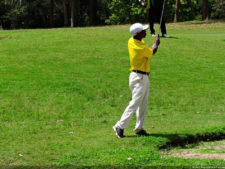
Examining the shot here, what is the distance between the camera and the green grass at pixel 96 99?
23.3 feet

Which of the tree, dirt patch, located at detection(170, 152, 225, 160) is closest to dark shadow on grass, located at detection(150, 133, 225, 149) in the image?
dirt patch, located at detection(170, 152, 225, 160)

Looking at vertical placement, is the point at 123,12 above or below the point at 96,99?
below

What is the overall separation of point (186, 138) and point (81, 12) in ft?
171

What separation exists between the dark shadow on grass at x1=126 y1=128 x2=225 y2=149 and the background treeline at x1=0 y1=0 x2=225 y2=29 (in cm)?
4176

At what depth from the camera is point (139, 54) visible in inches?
299

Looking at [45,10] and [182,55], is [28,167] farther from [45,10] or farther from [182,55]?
[45,10]

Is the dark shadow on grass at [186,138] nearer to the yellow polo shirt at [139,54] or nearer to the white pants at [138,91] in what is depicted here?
the white pants at [138,91]

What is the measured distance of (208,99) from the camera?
12594 millimetres

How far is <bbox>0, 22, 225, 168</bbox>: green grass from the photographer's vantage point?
23.3ft

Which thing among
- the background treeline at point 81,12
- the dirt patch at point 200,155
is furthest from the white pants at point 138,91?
the background treeline at point 81,12

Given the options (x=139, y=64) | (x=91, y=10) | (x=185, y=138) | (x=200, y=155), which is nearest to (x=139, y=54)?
(x=139, y=64)

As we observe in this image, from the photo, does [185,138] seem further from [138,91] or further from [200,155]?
[138,91]

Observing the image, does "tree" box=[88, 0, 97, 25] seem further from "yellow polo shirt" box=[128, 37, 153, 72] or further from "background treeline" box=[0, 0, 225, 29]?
"yellow polo shirt" box=[128, 37, 153, 72]

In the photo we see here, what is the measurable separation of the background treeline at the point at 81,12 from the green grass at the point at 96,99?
98.1ft
